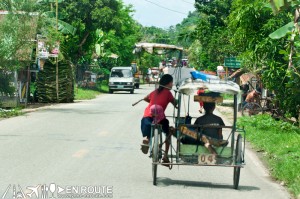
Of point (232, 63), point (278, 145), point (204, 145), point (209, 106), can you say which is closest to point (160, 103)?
point (209, 106)

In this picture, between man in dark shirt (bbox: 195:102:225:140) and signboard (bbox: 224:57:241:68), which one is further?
signboard (bbox: 224:57:241:68)

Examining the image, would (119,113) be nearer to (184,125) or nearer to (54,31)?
(54,31)

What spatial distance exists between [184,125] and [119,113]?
18182 mm

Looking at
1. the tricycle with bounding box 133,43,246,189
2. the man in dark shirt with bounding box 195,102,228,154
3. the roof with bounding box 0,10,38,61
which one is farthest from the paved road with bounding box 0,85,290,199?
the roof with bounding box 0,10,38,61

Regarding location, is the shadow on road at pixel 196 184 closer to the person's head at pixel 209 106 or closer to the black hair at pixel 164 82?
the person's head at pixel 209 106

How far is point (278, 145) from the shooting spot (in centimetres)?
1719

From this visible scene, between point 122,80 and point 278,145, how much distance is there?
130 ft

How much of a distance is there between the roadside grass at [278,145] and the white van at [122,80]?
29.9m

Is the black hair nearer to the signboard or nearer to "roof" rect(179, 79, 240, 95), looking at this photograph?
"roof" rect(179, 79, 240, 95)

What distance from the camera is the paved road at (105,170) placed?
10.9 m

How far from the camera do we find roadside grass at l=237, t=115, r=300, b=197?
41.2 feet

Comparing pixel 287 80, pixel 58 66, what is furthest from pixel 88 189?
pixel 58 66

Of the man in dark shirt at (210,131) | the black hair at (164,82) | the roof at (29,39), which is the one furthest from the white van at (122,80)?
the man in dark shirt at (210,131)

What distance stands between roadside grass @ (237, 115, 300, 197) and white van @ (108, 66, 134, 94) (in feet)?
98.2
